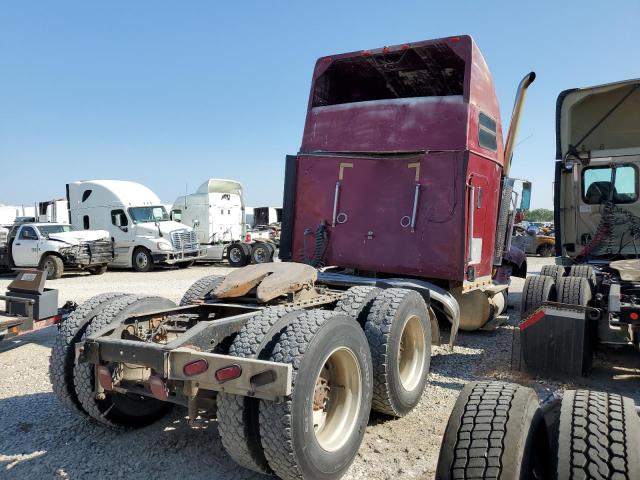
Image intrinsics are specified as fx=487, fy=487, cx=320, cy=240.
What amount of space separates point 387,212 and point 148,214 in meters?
14.0

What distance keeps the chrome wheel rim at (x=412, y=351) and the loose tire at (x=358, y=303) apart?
0.49 metres

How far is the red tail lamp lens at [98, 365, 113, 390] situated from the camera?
10.1 feet

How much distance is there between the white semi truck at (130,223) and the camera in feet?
57.0

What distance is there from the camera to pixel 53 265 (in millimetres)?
15242

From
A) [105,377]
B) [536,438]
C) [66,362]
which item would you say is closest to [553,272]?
[536,438]

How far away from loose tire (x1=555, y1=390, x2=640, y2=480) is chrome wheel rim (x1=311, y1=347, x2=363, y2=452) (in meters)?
1.52

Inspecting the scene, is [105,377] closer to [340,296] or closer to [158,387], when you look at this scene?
[158,387]

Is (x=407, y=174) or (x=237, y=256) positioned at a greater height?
(x=407, y=174)

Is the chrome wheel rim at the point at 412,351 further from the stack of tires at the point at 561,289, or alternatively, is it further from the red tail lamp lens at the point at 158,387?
Answer: the red tail lamp lens at the point at 158,387

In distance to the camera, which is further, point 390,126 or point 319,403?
point 390,126

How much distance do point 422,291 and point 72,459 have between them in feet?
11.3

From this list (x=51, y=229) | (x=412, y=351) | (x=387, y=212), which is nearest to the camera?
(x=412, y=351)

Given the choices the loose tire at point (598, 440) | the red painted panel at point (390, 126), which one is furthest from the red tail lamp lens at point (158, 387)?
the red painted panel at point (390, 126)

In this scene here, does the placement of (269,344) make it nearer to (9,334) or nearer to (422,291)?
(422,291)
